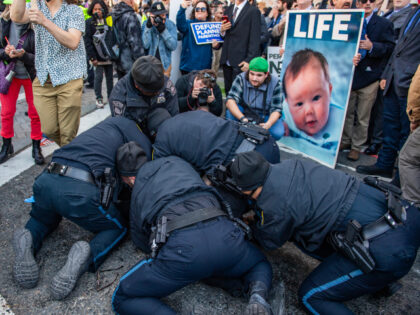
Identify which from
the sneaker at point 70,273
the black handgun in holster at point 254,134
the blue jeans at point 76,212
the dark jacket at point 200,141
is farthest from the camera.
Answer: the black handgun in holster at point 254,134

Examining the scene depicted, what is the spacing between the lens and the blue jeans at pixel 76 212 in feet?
6.60

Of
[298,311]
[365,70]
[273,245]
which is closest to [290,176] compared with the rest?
[273,245]

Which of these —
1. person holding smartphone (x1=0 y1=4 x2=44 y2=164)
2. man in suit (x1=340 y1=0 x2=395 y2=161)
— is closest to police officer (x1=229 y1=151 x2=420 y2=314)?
man in suit (x1=340 y1=0 x2=395 y2=161)

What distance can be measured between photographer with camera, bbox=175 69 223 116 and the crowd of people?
0.02 metres

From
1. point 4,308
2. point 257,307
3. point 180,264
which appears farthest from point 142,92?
point 257,307

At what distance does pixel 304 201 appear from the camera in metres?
1.77

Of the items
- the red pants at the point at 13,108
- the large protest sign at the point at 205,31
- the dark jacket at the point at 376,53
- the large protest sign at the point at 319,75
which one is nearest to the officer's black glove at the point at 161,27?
the large protest sign at the point at 205,31

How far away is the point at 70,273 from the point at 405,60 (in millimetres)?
3725

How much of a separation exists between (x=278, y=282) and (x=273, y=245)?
0.36m

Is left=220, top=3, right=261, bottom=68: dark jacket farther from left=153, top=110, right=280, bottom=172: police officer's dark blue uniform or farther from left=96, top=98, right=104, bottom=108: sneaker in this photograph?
left=153, top=110, right=280, bottom=172: police officer's dark blue uniform

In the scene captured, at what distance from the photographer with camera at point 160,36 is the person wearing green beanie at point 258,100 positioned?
178 cm

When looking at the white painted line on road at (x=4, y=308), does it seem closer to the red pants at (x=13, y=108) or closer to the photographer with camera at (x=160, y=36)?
the red pants at (x=13, y=108)

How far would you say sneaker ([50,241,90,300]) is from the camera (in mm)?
1880

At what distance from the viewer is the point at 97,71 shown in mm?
5398
